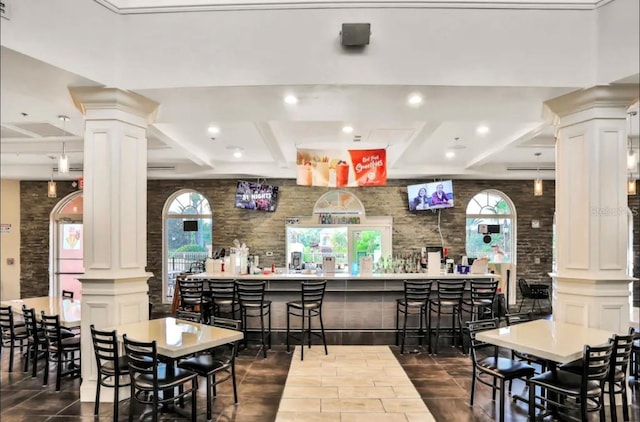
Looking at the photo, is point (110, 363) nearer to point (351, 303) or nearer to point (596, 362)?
point (351, 303)

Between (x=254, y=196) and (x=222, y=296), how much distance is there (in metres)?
3.76

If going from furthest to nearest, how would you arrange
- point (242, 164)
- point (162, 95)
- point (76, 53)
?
point (242, 164) → point (162, 95) → point (76, 53)

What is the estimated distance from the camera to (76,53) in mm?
3658

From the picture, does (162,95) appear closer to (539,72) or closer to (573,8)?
(539,72)

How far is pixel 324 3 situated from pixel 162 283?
8056mm

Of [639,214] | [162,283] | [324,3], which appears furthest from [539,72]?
[162,283]

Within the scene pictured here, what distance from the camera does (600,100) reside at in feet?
13.1

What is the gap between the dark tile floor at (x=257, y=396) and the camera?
3924 millimetres

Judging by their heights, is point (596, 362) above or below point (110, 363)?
above

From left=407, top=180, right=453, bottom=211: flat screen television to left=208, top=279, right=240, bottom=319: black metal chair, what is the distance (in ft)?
16.8

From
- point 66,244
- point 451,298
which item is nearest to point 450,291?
point 451,298

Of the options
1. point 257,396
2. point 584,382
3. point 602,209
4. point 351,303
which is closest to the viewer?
point 584,382

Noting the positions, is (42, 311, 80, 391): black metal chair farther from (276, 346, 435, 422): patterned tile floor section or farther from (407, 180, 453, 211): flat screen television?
(407, 180, 453, 211): flat screen television

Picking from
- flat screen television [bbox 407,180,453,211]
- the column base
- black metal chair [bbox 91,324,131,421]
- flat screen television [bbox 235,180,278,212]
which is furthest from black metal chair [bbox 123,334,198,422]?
flat screen television [bbox 407,180,453,211]
